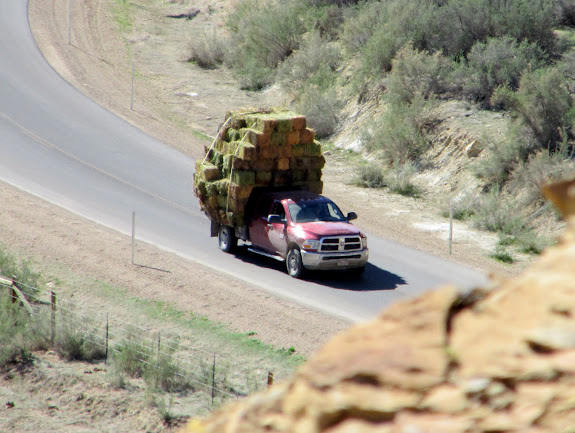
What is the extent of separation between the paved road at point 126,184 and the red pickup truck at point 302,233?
0.50 meters

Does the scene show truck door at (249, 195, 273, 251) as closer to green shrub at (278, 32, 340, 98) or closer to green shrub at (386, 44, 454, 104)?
green shrub at (386, 44, 454, 104)

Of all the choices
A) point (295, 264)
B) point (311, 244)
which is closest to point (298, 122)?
point (311, 244)

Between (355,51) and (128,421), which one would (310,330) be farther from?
(355,51)

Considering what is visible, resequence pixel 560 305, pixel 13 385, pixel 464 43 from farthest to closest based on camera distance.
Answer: pixel 464 43 → pixel 13 385 → pixel 560 305

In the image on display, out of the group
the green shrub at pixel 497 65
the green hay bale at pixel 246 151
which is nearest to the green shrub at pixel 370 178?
the green shrub at pixel 497 65

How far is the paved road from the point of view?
56.0 feet

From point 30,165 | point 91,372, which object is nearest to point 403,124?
point 30,165

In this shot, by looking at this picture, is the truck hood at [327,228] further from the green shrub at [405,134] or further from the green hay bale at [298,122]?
the green shrub at [405,134]

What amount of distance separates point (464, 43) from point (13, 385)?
23399 mm

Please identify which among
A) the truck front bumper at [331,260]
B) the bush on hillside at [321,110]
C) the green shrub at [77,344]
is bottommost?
the green shrub at [77,344]

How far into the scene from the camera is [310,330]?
13906mm

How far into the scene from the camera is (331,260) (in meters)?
16.9

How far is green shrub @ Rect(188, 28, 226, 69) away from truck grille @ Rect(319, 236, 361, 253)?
24738 mm

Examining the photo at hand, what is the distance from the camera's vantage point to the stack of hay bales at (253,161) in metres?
17.5
